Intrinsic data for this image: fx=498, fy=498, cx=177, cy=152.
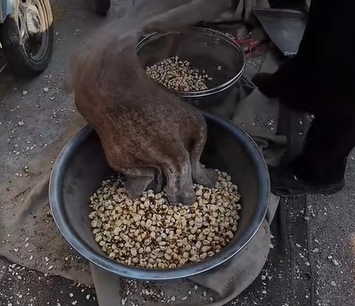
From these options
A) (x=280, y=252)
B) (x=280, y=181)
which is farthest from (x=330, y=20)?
(x=280, y=252)

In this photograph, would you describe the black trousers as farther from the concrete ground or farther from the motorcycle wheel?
the motorcycle wheel

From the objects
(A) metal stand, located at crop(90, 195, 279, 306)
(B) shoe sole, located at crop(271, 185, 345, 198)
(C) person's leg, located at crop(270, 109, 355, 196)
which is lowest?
(A) metal stand, located at crop(90, 195, 279, 306)

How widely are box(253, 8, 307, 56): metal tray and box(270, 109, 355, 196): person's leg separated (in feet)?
1.86

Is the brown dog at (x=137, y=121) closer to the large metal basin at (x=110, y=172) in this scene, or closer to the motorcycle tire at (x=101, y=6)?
the large metal basin at (x=110, y=172)

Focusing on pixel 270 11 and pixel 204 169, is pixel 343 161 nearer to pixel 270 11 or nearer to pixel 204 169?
pixel 204 169

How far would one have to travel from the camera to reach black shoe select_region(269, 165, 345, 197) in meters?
1.58

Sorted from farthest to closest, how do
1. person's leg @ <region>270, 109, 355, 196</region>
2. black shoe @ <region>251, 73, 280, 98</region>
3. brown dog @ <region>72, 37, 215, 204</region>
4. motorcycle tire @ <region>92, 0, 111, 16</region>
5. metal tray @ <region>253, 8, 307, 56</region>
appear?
motorcycle tire @ <region>92, 0, 111, 16</region>
metal tray @ <region>253, 8, 307, 56</region>
black shoe @ <region>251, 73, 280, 98</region>
person's leg @ <region>270, 109, 355, 196</region>
brown dog @ <region>72, 37, 215, 204</region>

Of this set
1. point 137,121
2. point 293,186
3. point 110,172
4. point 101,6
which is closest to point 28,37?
point 101,6

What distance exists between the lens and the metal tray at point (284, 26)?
198 centimetres

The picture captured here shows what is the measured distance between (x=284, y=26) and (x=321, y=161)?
0.78 m

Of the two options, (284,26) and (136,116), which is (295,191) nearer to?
(136,116)

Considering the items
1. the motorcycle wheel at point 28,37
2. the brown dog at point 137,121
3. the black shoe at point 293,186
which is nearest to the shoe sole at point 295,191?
the black shoe at point 293,186

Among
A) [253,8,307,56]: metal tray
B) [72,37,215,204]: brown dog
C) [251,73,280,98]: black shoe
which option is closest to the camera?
[72,37,215,204]: brown dog

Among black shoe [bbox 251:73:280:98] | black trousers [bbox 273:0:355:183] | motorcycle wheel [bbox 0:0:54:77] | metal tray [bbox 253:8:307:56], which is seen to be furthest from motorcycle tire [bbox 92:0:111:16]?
black trousers [bbox 273:0:355:183]
